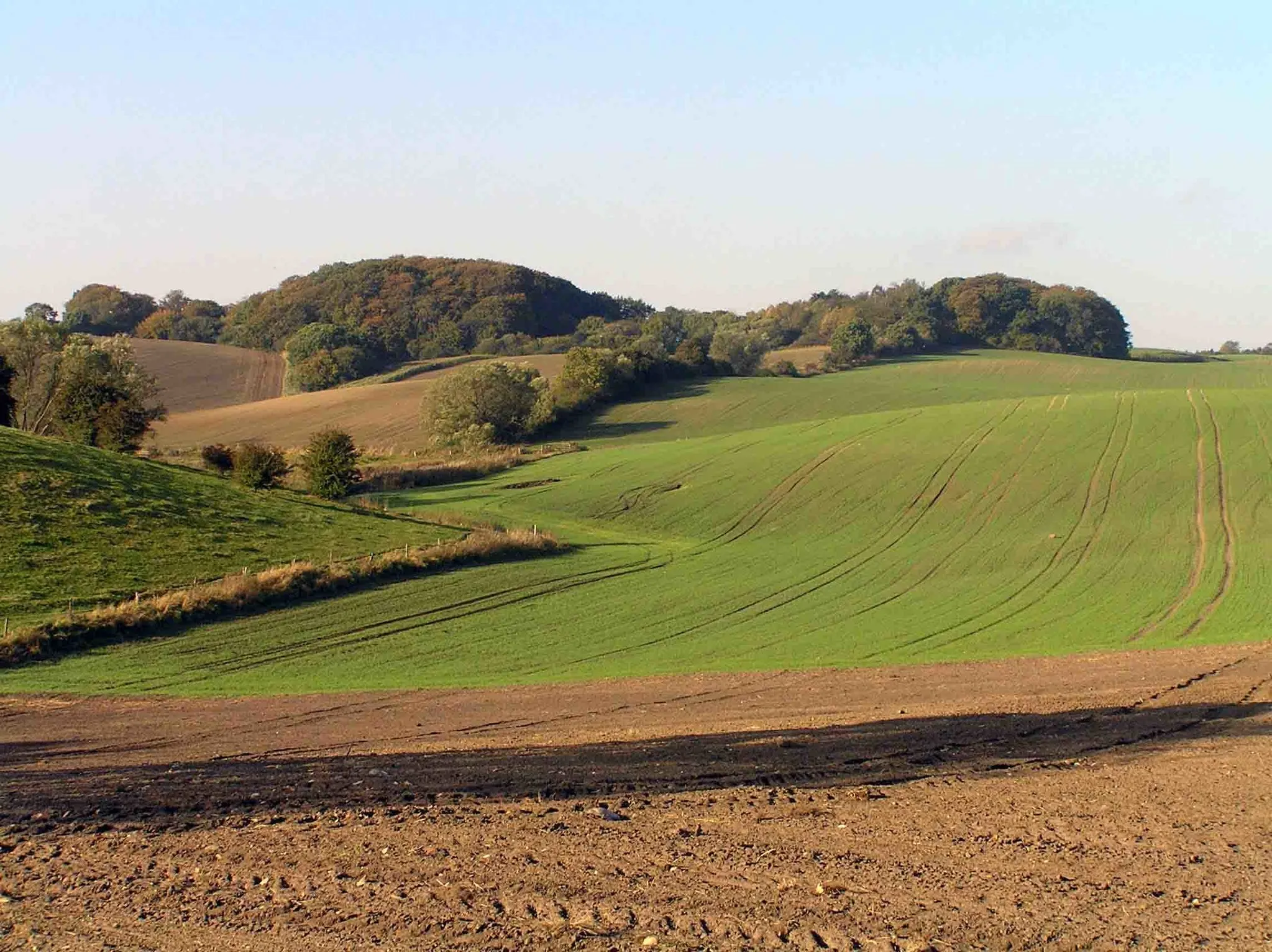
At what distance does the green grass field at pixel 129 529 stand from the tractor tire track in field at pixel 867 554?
13167 mm

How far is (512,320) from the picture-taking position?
15625 cm

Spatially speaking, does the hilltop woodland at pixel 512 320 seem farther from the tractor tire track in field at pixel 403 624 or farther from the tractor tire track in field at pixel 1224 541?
the tractor tire track in field at pixel 403 624

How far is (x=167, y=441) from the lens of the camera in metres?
84.8

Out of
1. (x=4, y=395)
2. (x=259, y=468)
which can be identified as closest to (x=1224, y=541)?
(x=259, y=468)

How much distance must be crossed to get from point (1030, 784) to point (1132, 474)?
44054 mm

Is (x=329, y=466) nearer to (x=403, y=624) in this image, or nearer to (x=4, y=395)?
(x=4, y=395)

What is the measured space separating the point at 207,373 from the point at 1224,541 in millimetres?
98306

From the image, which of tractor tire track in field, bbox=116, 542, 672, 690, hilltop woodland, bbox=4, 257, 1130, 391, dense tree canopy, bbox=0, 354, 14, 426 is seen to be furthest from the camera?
hilltop woodland, bbox=4, 257, 1130, 391

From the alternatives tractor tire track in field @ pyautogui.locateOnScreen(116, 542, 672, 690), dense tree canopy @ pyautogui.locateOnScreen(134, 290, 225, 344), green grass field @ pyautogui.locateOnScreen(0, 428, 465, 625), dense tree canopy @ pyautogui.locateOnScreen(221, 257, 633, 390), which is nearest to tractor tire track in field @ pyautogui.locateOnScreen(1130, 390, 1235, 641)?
tractor tire track in field @ pyautogui.locateOnScreen(116, 542, 672, 690)

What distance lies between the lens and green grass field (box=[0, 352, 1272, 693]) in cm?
2602

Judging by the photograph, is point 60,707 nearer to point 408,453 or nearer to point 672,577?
point 672,577

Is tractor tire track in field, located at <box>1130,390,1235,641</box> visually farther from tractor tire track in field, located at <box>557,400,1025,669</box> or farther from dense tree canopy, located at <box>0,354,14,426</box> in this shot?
dense tree canopy, located at <box>0,354,14,426</box>

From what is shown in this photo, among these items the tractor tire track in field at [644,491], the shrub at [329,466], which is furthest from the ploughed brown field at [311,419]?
the tractor tire track in field at [644,491]

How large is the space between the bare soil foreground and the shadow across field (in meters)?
0.06
